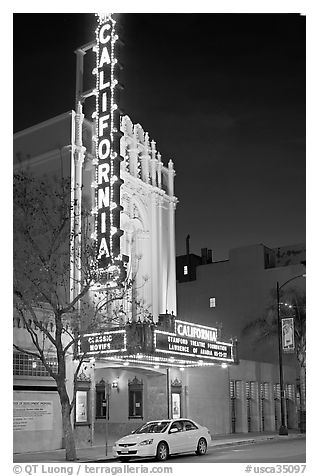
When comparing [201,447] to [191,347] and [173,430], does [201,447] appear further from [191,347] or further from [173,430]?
[191,347]

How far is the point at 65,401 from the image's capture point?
2239 cm

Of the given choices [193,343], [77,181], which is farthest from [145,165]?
[193,343]

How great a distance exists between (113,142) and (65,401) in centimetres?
1227

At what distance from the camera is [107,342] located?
27.2 meters

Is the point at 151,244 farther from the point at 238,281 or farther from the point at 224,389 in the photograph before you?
the point at 238,281

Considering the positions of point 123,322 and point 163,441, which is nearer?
point 163,441

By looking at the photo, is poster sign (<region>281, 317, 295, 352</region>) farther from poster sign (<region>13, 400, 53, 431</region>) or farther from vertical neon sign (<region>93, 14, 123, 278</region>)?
poster sign (<region>13, 400, 53, 431</region>)

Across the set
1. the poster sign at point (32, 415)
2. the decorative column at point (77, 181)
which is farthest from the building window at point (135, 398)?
the poster sign at point (32, 415)

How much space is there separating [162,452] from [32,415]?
18.6 ft

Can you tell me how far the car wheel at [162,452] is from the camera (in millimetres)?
22562

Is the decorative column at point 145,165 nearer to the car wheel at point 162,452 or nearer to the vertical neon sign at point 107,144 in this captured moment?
the vertical neon sign at point 107,144

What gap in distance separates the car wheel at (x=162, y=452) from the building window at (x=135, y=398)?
12314mm

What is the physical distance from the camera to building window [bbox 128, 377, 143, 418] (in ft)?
116
